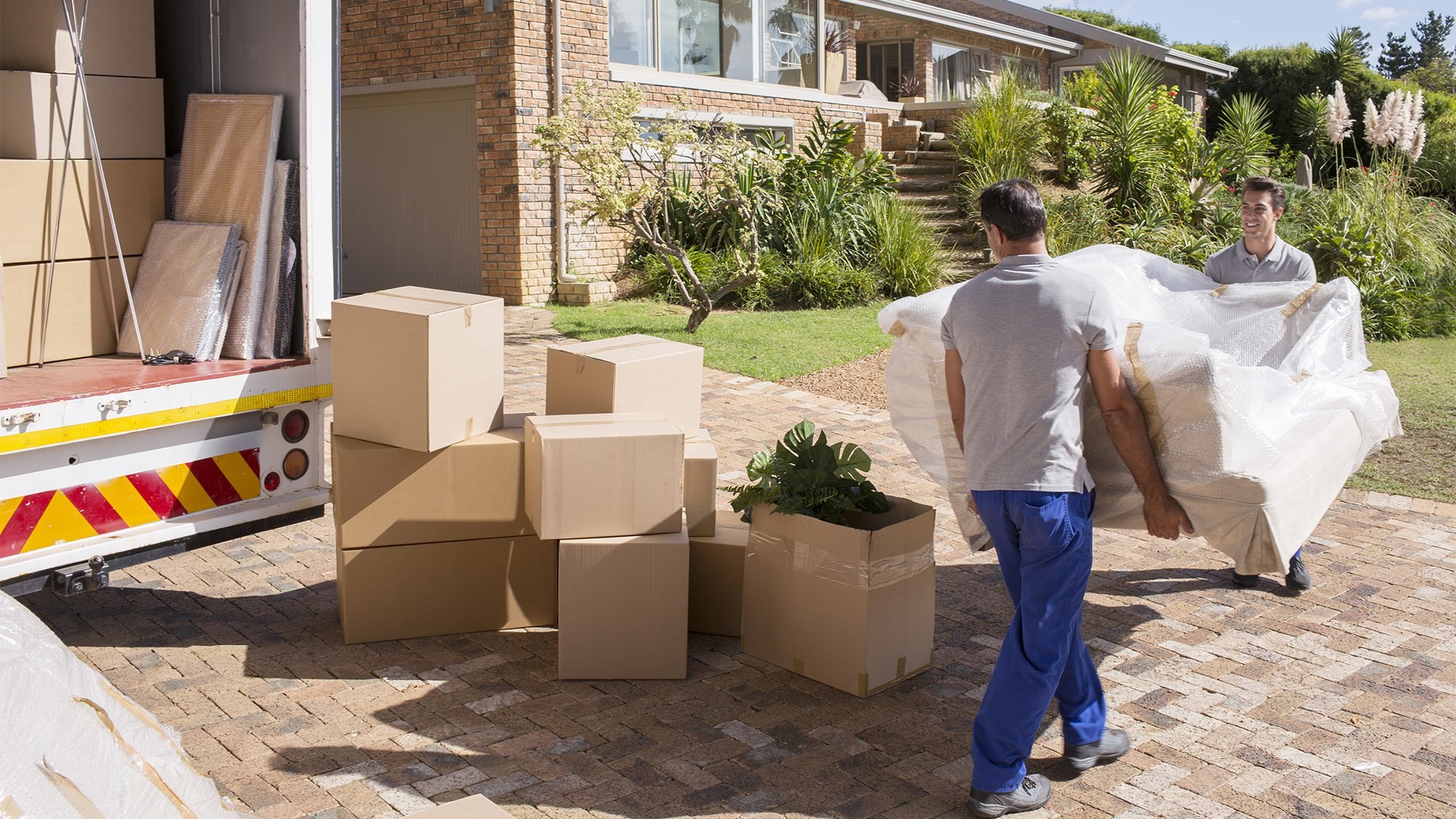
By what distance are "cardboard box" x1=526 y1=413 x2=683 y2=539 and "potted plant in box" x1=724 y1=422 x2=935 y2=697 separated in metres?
0.31

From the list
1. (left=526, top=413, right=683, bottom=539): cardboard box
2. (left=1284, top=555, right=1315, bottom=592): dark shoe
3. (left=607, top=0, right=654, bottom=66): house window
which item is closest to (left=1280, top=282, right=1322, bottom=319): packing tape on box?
(left=1284, top=555, right=1315, bottom=592): dark shoe

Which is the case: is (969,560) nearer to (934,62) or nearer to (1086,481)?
(1086,481)

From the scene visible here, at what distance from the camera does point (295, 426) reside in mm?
4648

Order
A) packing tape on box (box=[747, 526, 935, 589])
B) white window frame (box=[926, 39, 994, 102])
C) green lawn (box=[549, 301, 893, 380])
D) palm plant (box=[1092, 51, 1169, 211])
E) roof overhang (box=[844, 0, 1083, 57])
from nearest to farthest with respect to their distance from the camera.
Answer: packing tape on box (box=[747, 526, 935, 589]) → green lawn (box=[549, 301, 893, 380]) → palm plant (box=[1092, 51, 1169, 211]) → roof overhang (box=[844, 0, 1083, 57]) → white window frame (box=[926, 39, 994, 102])

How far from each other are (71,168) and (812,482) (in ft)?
10.5

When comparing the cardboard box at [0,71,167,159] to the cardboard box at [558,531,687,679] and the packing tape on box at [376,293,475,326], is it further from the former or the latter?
the cardboard box at [558,531,687,679]

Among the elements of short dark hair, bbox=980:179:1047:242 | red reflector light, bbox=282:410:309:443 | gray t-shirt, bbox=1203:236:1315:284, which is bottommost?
red reflector light, bbox=282:410:309:443

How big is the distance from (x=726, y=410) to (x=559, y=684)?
180 inches

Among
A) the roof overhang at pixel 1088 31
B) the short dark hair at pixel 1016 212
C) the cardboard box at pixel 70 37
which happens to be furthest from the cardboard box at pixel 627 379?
the roof overhang at pixel 1088 31

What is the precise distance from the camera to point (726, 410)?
8.62m

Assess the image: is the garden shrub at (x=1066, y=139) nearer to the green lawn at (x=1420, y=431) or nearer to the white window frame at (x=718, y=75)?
the white window frame at (x=718, y=75)

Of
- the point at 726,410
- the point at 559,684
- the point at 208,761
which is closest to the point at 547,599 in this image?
the point at 559,684

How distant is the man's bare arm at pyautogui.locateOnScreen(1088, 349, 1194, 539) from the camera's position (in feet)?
11.0

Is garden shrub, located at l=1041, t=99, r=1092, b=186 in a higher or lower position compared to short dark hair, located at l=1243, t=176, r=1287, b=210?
higher
